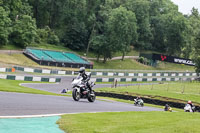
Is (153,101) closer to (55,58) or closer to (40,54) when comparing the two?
(55,58)

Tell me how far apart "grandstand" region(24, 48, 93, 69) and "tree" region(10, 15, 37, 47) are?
260 cm

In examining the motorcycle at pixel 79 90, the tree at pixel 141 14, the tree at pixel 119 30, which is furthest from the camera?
the tree at pixel 141 14

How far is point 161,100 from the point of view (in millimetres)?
34656

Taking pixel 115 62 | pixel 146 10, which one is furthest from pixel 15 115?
pixel 146 10

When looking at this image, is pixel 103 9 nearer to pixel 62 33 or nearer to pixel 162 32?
pixel 62 33

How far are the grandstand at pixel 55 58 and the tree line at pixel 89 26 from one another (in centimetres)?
391

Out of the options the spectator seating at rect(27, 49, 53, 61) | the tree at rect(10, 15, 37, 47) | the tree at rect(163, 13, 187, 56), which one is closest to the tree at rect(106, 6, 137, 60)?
the spectator seating at rect(27, 49, 53, 61)

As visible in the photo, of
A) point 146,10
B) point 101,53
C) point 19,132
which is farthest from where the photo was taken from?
point 146,10

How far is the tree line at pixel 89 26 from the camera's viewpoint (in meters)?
78.0

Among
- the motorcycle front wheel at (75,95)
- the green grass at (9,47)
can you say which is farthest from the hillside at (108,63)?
the motorcycle front wheel at (75,95)

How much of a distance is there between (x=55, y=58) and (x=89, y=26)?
26.0 meters

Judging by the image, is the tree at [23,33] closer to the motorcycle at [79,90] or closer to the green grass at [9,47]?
the green grass at [9,47]

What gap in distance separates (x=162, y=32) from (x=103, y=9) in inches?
1084

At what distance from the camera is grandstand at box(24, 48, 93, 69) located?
69113 millimetres
